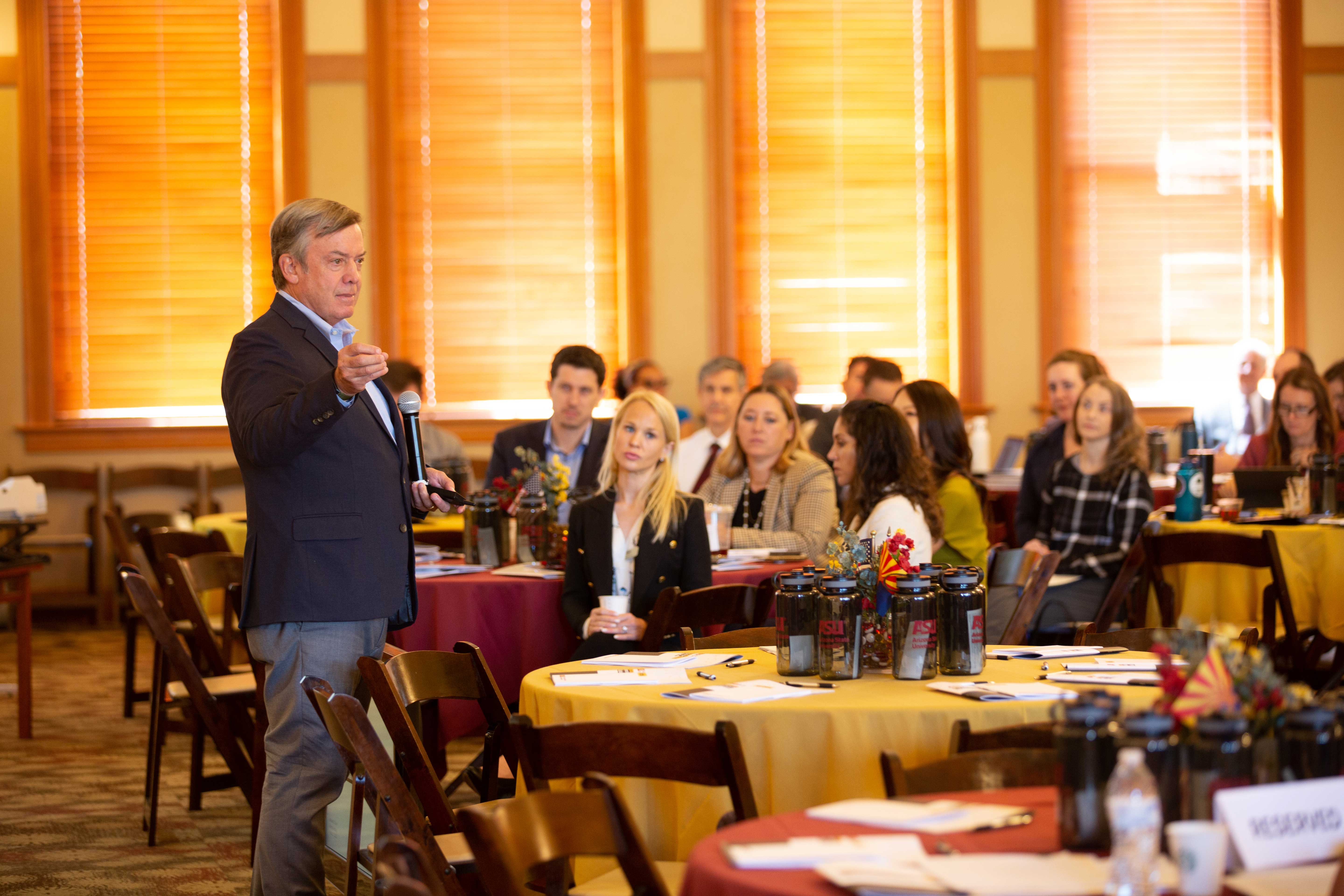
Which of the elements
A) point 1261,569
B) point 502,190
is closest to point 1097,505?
point 1261,569

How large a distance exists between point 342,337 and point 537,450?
2496mm

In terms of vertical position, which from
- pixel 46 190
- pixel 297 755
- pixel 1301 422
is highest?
pixel 46 190

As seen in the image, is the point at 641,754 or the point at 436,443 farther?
the point at 436,443

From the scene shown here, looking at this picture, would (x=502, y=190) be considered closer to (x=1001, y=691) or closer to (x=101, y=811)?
(x=101, y=811)

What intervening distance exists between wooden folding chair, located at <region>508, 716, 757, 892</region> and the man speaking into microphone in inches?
30.1

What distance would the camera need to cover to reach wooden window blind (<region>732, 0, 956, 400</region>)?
29.3 ft

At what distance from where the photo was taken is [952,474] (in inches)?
181

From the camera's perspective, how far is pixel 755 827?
1.85 meters

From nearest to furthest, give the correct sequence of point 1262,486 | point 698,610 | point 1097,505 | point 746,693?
point 746,693 < point 698,610 < point 1097,505 < point 1262,486

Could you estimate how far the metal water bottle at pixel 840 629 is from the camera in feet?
8.95

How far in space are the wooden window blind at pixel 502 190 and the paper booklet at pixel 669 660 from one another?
586 cm

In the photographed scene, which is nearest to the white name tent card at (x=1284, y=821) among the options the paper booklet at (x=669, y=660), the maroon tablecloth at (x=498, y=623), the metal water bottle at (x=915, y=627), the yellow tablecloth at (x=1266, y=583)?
the metal water bottle at (x=915, y=627)

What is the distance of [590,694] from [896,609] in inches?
25.0

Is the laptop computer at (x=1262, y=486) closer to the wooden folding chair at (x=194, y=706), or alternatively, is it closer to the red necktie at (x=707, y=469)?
the red necktie at (x=707, y=469)
